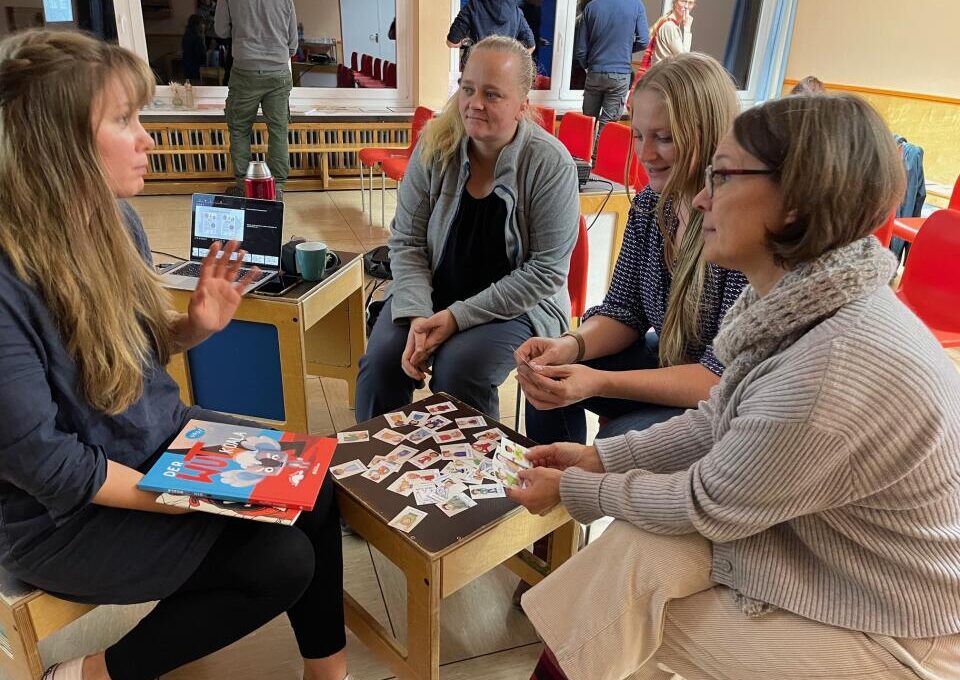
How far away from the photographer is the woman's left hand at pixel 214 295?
4.51 ft

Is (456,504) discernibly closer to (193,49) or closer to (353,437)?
(353,437)

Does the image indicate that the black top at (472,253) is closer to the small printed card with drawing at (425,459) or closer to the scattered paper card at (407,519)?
the small printed card with drawing at (425,459)

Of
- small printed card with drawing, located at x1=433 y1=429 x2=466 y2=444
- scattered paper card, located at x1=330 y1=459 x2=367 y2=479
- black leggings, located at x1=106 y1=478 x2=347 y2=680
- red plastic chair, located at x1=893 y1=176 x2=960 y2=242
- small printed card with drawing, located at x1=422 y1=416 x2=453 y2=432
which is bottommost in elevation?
black leggings, located at x1=106 y1=478 x2=347 y2=680

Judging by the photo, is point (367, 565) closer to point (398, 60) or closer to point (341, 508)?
point (341, 508)

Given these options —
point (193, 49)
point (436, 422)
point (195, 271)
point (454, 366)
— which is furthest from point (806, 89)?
point (193, 49)

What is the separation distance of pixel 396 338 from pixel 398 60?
4775 mm

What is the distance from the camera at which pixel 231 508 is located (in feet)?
3.80

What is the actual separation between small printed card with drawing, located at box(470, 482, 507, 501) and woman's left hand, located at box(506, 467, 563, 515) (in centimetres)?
7

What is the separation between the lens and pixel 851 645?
3.12 feet

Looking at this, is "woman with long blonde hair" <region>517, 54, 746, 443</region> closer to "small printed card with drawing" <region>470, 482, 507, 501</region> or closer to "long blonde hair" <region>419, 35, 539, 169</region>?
"small printed card with drawing" <region>470, 482, 507, 501</region>

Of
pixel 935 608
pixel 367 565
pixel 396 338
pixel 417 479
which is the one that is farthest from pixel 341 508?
pixel 935 608

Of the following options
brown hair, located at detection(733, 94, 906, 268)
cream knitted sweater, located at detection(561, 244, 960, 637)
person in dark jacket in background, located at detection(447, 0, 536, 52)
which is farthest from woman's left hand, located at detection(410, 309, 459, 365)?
person in dark jacket in background, located at detection(447, 0, 536, 52)

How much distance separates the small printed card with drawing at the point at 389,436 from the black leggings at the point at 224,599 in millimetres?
268

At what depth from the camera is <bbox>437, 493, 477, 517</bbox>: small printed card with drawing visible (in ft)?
4.23
